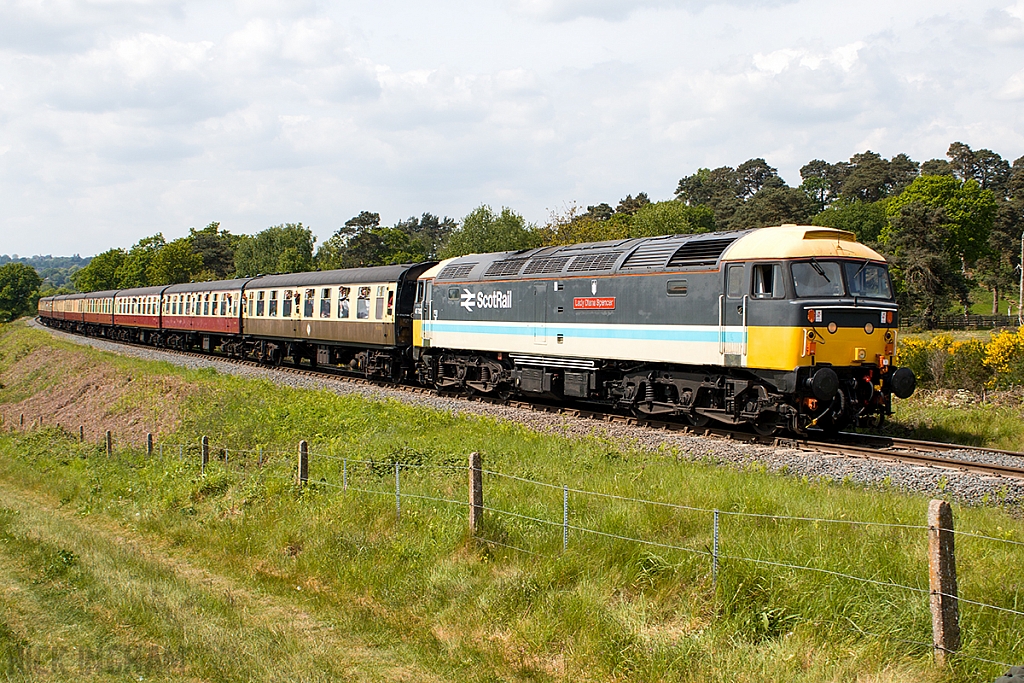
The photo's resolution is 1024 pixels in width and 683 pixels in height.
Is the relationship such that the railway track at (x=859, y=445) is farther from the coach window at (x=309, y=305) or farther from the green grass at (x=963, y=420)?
the coach window at (x=309, y=305)

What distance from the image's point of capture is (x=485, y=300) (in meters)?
22.0

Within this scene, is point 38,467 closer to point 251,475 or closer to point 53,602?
point 251,475

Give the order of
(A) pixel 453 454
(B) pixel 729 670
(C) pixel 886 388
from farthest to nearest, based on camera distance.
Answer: (C) pixel 886 388 < (A) pixel 453 454 < (B) pixel 729 670

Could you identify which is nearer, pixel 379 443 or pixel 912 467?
pixel 912 467

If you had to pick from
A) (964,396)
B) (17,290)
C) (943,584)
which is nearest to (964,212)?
(964,396)

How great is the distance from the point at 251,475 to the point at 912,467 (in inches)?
434

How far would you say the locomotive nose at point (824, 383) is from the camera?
14008 millimetres

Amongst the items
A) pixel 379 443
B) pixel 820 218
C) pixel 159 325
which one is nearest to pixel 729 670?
pixel 379 443

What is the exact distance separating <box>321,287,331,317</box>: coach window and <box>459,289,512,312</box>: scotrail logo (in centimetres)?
922

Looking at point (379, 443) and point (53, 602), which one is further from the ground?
point (379, 443)

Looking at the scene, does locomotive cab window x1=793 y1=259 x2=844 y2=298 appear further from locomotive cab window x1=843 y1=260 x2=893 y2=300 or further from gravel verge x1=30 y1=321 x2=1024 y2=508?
gravel verge x1=30 y1=321 x2=1024 y2=508

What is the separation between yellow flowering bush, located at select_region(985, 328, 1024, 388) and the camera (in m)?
20.8

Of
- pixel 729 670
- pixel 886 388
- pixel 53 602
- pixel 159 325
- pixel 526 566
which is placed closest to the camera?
pixel 729 670

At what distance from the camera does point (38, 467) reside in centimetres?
2291
